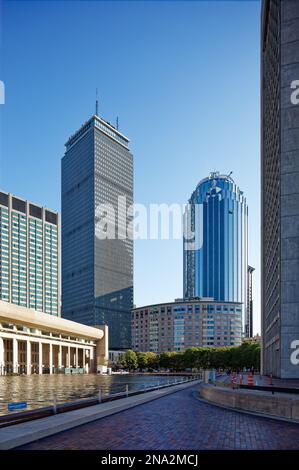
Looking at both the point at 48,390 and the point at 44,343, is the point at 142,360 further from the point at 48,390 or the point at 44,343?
the point at 48,390

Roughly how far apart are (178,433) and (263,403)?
254 inches

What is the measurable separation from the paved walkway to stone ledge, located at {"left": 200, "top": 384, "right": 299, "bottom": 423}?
772 mm

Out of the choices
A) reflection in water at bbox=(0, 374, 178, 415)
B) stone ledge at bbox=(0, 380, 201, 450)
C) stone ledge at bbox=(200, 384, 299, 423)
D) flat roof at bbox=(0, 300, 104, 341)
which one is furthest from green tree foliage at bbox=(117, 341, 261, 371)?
stone ledge at bbox=(0, 380, 201, 450)

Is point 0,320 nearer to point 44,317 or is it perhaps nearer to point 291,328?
point 44,317

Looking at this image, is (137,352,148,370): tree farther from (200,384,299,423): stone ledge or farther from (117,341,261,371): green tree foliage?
(200,384,299,423): stone ledge

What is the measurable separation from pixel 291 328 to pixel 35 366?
344ft

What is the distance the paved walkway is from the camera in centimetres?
1361

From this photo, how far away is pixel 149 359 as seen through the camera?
176 meters

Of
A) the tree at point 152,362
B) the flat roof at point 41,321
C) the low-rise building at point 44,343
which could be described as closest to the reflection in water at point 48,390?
the flat roof at point 41,321

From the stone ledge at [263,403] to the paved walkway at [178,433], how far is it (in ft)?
2.53

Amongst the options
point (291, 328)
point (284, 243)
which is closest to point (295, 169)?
point (284, 243)

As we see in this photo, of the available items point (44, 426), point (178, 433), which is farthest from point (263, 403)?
point (44, 426)

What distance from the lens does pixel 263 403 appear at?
20750mm
